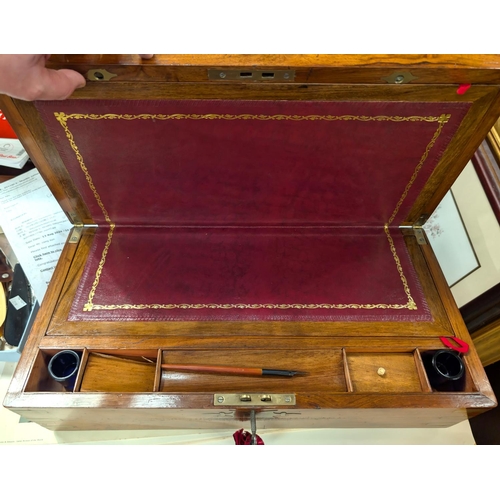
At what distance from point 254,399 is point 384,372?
34 centimetres

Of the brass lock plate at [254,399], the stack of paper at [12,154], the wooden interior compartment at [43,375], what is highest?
the stack of paper at [12,154]

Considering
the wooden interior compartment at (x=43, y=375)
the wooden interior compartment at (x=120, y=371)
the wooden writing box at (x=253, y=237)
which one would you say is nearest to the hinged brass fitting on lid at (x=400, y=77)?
the wooden writing box at (x=253, y=237)

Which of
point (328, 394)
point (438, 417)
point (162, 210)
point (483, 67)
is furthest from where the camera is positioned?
point (162, 210)

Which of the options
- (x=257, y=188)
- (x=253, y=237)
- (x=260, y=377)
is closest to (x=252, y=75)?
(x=257, y=188)

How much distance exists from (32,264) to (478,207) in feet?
4.63

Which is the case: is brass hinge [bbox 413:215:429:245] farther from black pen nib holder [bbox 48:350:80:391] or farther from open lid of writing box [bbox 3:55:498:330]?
black pen nib holder [bbox 48:350:80:391]

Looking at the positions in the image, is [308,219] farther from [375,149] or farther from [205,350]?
[205,350]

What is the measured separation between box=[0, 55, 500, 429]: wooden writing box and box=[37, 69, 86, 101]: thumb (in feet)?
0.06

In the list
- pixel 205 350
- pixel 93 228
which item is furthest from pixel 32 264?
pixel 205 350

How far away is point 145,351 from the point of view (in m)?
0.99

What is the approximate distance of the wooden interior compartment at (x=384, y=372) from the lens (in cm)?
97

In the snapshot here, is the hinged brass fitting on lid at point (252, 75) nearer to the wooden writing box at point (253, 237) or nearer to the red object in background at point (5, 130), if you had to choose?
the wooden writing box at point (253, 237)

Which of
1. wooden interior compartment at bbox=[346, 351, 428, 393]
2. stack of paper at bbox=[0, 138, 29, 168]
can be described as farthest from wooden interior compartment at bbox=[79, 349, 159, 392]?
stack of paper at bbox=[0, 138, 29, 168]

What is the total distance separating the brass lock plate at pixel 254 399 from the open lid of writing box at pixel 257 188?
0.21 m
